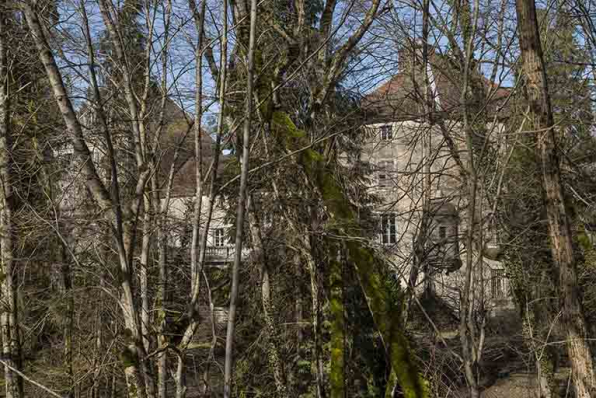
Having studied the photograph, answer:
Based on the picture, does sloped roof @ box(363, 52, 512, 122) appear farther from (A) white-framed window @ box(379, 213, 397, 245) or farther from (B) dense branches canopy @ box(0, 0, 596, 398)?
(A) white-framed window @ box(379, 213, 397, 245)

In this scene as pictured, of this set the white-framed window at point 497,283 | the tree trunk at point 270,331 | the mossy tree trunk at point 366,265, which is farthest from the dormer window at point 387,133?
the white-framed window at point 497,283

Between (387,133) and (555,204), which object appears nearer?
(555,204)

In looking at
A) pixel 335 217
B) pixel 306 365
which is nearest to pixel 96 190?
pixel 335 217

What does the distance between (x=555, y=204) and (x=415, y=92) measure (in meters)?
2.30

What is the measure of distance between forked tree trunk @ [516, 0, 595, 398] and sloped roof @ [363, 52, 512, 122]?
82 cm

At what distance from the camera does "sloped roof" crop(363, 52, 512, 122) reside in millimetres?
8656

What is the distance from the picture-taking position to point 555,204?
787cm

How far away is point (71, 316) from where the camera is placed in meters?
11.2

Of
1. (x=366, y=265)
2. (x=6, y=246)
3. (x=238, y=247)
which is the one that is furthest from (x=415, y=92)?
(x=6, y=246)

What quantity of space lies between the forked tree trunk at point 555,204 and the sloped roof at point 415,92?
82cm

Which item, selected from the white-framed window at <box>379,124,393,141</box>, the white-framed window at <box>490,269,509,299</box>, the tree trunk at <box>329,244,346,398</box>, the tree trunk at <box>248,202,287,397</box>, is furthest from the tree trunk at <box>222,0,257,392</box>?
the white-framed window at <box>490,269,509,299</box>

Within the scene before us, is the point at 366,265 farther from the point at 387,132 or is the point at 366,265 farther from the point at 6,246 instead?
the point at 6,246

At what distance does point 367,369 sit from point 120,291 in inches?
335

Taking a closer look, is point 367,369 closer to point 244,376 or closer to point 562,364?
point 244,376
